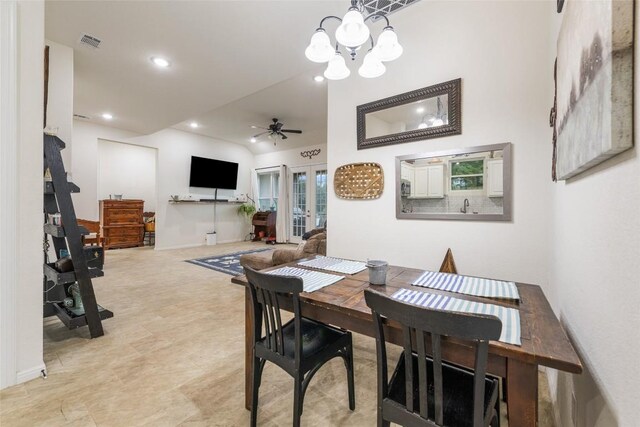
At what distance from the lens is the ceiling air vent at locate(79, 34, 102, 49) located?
287cm

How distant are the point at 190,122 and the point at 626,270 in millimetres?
7243

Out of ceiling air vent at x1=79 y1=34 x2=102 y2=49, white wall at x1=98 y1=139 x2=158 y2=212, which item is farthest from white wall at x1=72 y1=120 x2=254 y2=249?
ceiling air vent at x1=79 y1=34 x2=102 y2=49

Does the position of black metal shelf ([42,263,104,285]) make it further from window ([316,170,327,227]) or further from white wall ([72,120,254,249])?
window ([316,170,327,227])

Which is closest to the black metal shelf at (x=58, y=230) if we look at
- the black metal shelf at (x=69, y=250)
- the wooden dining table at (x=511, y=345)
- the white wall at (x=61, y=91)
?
the black metal shelf at (x=69, y=250)

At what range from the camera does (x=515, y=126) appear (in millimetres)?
1887

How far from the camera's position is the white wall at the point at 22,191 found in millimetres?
1634

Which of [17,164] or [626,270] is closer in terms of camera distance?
[626,270]

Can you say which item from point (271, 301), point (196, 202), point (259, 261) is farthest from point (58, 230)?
point (196, 202)

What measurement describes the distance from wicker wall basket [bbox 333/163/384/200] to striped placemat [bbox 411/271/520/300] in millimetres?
1142

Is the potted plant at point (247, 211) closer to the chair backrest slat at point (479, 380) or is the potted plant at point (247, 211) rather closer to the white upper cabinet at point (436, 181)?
the white upper cabinet at point (436, 181)

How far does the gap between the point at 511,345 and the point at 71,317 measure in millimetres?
3118

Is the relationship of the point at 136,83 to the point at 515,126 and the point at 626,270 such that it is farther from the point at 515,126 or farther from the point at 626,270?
the point at 626,270

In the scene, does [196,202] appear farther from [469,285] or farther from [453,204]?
[469,285]

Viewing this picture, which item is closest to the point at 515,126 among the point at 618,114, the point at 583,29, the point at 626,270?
the point at 583,29
